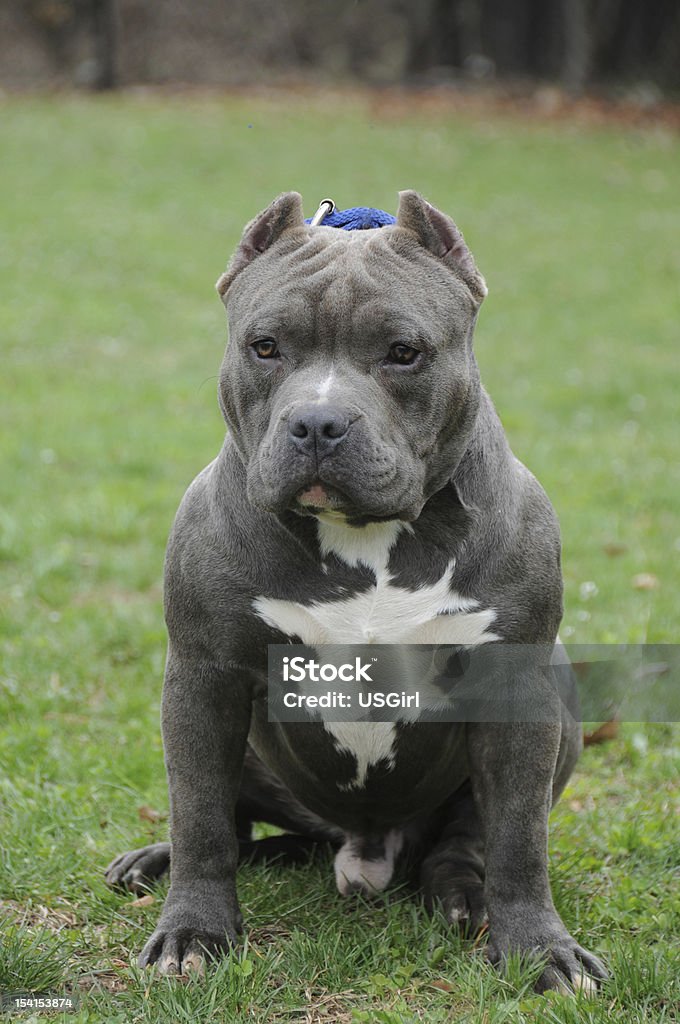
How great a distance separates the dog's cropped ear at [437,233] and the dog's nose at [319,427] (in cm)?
58

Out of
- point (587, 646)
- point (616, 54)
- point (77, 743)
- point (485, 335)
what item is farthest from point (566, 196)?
point (77, 743)

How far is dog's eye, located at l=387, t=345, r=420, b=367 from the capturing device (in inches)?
116

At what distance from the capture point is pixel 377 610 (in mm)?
3082

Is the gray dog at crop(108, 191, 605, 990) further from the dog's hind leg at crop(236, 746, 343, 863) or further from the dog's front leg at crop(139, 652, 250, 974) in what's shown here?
the dog's hind leg at crop(236, 746, 343, 863)

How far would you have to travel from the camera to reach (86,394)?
9.34 metres

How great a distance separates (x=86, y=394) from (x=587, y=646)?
501 cm

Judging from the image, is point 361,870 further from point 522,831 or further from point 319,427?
point 319,427

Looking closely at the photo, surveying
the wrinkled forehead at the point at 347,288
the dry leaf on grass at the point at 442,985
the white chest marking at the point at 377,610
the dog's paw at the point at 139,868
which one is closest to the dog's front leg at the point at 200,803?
the white chest marking at the point at 377,610

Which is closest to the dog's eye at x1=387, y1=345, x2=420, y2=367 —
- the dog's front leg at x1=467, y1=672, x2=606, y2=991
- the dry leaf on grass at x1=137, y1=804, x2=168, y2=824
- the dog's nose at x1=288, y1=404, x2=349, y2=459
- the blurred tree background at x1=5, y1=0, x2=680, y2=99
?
the dog's nose at x1=288, y1=404, x2=349, y2=459

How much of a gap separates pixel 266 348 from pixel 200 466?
4844mm

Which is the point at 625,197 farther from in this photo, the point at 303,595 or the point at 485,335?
the point at 303,595

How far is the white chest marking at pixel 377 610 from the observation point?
3078 millimetres

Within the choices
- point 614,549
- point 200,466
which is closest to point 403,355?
point 614,549

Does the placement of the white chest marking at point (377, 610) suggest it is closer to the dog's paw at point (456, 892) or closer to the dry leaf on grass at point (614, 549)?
the dog's paw at point (456, 892)
